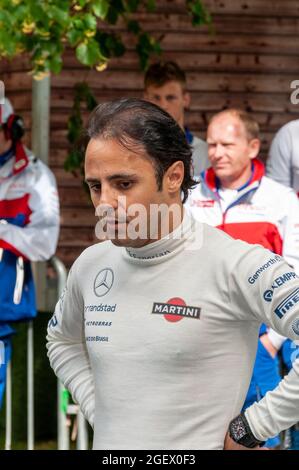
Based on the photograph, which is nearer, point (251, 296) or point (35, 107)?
point (251, 296)

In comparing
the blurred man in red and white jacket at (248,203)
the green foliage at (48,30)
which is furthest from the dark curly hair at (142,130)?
the green foliage at (48,30)

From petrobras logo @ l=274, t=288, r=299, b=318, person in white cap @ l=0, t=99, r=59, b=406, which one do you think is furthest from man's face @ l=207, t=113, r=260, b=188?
petrobras logo @ l=274, t=288, r=299, b=318

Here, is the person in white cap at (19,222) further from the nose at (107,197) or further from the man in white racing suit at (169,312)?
the nose at (107,197)

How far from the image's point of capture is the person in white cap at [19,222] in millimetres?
6586

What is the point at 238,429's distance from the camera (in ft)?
10.4

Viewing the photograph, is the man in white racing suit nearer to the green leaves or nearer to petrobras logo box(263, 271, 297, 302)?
petrobras logo box(263, 271, 297, 302)

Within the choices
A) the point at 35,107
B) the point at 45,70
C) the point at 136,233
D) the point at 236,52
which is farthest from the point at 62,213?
the point at 136,233

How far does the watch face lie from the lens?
3156 mm

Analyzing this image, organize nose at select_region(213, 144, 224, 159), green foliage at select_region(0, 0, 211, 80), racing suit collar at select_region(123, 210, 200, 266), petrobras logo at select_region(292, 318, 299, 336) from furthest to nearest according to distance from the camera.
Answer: nose at select_region(213, 144, 224, 159) < green foliage at select_region(0, 0, 211, 80) < racing suit collar at select_region(123, 210, 200, 266) < petrobras logo at select_region(292, 318, 299, 336)

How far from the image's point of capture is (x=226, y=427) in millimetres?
3195

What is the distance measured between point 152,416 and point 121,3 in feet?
14.5

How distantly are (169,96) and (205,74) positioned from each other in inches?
96.0

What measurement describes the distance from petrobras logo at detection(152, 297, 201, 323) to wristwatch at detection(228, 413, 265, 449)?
0.30 m

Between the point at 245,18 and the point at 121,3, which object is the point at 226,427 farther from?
the point at 245,18
